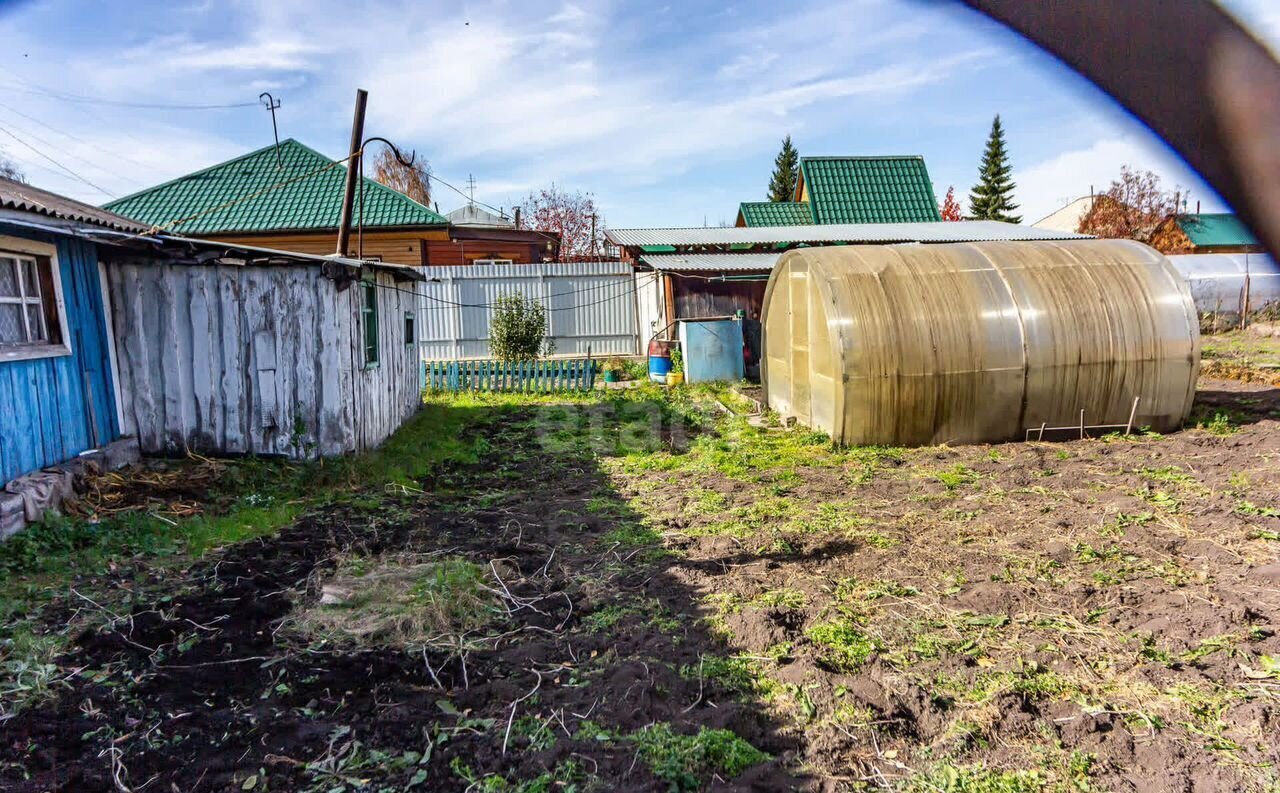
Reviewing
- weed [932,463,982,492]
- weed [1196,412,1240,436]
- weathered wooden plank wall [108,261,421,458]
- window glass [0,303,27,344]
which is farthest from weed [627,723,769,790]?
weed [1196,412,1240,436]

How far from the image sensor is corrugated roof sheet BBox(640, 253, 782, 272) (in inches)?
643

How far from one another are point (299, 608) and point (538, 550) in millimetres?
1867

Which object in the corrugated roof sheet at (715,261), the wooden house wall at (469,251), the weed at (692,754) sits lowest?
the weed at (692,754)

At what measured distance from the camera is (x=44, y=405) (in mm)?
6852

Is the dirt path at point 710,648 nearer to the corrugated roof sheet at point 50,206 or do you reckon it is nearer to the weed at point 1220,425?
the weed at point 1220,425

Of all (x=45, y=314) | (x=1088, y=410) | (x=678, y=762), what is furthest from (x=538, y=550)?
(x=1088, y=410)

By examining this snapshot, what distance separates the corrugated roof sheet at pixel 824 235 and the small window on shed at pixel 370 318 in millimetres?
8455

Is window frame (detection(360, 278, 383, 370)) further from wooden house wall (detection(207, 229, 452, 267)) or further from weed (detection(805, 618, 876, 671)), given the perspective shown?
wooden house wall (detection(207, 229, 452, 267))

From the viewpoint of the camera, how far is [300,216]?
829 inches

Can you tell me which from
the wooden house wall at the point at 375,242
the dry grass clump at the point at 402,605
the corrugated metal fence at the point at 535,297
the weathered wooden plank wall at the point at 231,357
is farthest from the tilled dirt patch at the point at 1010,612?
the wooden house wall at the point at 375,242

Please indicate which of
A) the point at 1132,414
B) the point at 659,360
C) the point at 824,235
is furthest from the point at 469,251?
the point at 1132,414

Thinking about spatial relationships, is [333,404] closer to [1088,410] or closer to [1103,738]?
[1103,738]

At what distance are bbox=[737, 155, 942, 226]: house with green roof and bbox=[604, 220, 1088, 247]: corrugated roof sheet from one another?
11.0ft

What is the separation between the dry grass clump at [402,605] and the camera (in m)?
4.51
